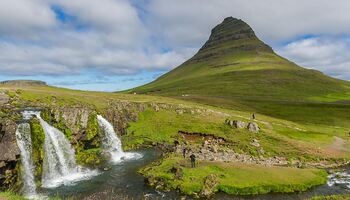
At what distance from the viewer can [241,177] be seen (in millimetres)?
52094

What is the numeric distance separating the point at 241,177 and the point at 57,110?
40.9 metres

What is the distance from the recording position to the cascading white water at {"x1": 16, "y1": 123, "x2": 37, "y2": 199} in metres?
49.7

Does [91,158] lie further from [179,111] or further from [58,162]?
[179,111]

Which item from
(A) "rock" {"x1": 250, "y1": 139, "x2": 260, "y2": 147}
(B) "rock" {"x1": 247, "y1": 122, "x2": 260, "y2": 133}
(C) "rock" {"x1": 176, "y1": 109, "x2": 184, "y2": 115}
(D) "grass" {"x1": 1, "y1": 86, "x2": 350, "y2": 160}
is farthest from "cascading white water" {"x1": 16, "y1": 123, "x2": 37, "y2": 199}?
(B) "rock" {"x1": 247, "y1": 122, "x2": 260, "y2": 133}

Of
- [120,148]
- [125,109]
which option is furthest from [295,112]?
[120,148]

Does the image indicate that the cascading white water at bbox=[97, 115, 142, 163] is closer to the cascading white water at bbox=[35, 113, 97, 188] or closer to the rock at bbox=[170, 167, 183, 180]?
the cascading white water at bbox=[35, 113, 97, 188]

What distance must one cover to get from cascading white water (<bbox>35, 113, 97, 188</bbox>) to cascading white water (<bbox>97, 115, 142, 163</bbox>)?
433 inches

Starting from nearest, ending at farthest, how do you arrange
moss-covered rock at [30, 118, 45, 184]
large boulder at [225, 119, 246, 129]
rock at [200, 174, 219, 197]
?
rock at [200, 174, 219, 197]
moss-covered rock at [30, 118, 45, 184]
large boulder at [225, 119, 246, 129]

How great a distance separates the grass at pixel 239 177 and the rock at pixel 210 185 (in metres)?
0.53

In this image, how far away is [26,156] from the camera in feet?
175

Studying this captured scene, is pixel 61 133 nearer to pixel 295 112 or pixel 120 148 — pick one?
pixel 120 148

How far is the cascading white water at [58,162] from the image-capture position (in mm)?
53922

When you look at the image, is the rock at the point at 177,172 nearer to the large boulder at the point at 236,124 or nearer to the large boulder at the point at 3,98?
the large boulder at the point at 236,124

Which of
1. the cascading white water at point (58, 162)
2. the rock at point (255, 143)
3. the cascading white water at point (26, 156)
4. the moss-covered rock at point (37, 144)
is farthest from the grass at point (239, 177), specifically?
the rock at point (255, 143)
